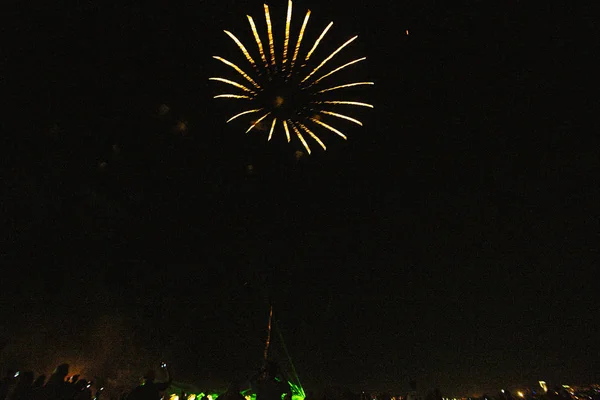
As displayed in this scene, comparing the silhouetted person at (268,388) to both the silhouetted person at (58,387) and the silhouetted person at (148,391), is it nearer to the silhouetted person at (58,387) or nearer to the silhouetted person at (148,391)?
the silhouetted person at (148,391)

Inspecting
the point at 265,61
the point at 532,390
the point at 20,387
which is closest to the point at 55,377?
the point at 20,387

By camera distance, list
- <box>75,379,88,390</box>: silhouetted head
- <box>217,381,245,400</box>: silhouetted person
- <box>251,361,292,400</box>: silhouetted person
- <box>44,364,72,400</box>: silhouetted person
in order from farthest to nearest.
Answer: <box>75,379,88,390</box>: silhouetted head → <box>44,364,72,400</box>: silhouetted person → <box>251,361,292,400</box>: silhouetted person → <box>217,381,245,400</box>: silhouetted person

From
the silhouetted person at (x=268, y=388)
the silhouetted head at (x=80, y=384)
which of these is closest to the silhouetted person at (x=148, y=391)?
the silhouetted person at (x=268, y=388)

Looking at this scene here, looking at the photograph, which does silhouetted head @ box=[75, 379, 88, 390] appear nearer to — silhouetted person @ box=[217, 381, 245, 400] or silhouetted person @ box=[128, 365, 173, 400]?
silhouetted person @ box=[128, 365, 173, 400]

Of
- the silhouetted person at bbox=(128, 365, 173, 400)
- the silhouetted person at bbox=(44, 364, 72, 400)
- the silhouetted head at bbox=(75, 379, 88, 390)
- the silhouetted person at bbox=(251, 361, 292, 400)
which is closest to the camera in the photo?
the silhouetted person at bbox=(251, 361, 292, 400)

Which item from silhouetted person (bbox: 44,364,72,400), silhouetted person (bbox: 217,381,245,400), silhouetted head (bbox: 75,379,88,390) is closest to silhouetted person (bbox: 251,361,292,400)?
silhouetted person (bbox: 217,381,245,400)

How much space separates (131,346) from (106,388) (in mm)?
2779

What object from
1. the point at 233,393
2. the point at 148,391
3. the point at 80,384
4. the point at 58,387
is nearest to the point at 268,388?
the point at 233,393

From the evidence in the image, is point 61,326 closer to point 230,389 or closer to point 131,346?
point 131,346

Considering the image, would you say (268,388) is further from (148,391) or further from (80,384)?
(80,384)

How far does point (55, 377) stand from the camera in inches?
309

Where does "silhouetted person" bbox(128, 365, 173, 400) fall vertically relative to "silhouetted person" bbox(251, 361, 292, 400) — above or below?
below

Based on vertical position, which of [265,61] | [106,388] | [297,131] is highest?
[297,131]

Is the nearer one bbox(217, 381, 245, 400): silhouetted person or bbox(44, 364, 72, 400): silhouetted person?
bbox(217, 381, 245, 400): silhouetted person
